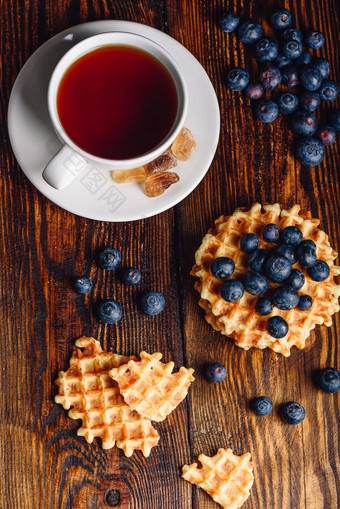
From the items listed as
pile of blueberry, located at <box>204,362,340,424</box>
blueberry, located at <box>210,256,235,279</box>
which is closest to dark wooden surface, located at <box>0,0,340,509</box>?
pile of blueberry, located at <box>204,362,340,424</box>

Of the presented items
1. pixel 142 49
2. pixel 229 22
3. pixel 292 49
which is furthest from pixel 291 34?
pixel 142 49

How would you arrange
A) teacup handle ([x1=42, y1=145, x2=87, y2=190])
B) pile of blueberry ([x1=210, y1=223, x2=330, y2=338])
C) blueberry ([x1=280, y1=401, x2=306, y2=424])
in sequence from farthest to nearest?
1. blueberry ([x1=280, y1=401, x2=306, y2=424])
2. pile of blueberry ([x1=210, y1=223, x2=330, y2=338])
3. teacup handle ([x1=42, y1=145, x2=87, y2=190])

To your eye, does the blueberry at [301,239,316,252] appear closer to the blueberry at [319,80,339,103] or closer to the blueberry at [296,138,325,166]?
the blueberry at [296,138,325,166]

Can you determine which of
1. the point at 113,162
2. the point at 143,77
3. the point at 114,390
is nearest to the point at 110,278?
the point at 114,390

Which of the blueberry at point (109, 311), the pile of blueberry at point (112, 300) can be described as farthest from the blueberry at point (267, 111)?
the blueberry at point (109, 311)

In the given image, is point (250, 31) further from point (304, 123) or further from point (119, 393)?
point (119, 393)

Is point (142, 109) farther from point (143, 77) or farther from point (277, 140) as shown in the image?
point (277, 140)

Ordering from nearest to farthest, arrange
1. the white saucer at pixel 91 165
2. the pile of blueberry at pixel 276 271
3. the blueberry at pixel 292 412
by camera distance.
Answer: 1. the white saucer at pixel 91 165
2. the pile of blueberry at pixel 276 271
3. the blueberry at pixel 292 412

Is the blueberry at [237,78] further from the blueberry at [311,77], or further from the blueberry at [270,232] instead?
the blueberry at [270,232]
